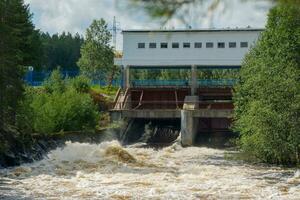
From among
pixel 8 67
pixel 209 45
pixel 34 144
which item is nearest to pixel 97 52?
pixel 209 45

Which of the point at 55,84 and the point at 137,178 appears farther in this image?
the point at 55,84

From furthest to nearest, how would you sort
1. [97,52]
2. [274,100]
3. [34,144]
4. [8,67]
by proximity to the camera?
[97,52] → [34,144] → [274,100] → [8,67]

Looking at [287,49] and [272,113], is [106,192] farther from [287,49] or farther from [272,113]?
[287,49]

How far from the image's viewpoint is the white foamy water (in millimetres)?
15766

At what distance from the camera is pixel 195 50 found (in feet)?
142

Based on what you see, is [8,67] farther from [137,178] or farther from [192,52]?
[192,52]

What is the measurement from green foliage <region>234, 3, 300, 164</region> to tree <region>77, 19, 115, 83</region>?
3859cm

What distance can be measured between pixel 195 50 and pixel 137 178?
25.5 meters

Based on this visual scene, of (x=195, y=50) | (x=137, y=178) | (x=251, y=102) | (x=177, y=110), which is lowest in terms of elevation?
(x=137, y=178)

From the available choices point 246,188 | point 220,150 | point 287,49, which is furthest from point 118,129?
point 246,188

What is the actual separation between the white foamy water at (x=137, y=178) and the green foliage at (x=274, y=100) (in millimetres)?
1097

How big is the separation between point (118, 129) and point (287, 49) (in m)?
13.1

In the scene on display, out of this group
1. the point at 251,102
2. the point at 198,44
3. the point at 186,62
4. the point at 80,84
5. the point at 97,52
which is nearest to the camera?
the point at 251,102

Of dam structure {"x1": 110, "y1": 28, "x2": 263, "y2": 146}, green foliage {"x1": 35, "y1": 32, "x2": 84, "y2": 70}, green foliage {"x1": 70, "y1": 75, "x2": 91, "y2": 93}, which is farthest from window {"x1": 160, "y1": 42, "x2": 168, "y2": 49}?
green foliage {"x1": 35, "y1": 32, "x2": 84, "y2": 70}
